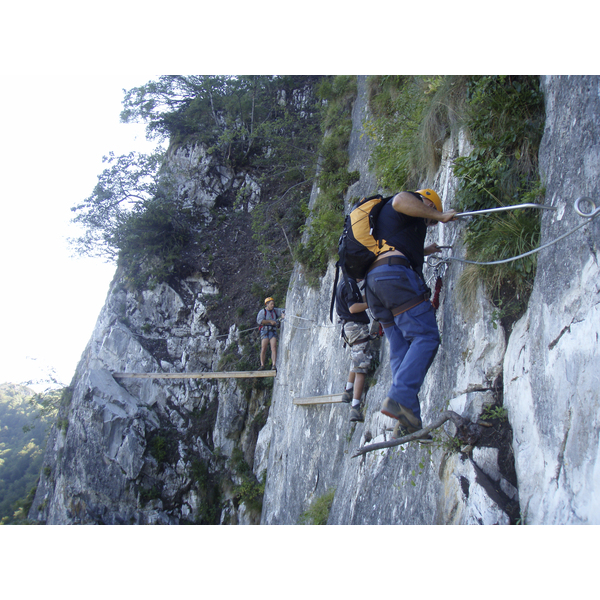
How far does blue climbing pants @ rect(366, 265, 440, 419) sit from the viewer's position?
310 centimetres

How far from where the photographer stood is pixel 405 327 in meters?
3.25

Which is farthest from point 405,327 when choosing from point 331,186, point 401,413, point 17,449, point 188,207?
point 17,449

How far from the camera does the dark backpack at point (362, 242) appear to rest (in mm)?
3438

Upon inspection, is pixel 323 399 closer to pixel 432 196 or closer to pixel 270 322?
pixel 432 196

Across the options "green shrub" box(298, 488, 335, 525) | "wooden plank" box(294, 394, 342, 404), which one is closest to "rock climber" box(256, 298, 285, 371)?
"wooden plank" box(294, 394, 342, 404)

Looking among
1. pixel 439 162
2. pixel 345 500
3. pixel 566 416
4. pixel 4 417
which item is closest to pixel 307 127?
pixel 439 162

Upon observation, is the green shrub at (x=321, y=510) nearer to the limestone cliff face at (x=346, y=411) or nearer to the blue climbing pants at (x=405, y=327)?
the limestone cliff face at (x=346, y=411)

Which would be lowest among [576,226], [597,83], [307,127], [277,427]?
[277,427]

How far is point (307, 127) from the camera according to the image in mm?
15477

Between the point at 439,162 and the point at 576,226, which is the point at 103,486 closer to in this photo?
the point at 439,162

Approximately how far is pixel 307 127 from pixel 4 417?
22992 mm

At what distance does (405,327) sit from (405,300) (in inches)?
8.4

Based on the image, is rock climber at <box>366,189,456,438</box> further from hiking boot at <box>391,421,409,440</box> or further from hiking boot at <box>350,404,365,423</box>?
hiking boot at <box>350,404,365,423</box>

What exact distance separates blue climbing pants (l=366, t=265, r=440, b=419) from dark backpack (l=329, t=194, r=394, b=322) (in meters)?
0.13
